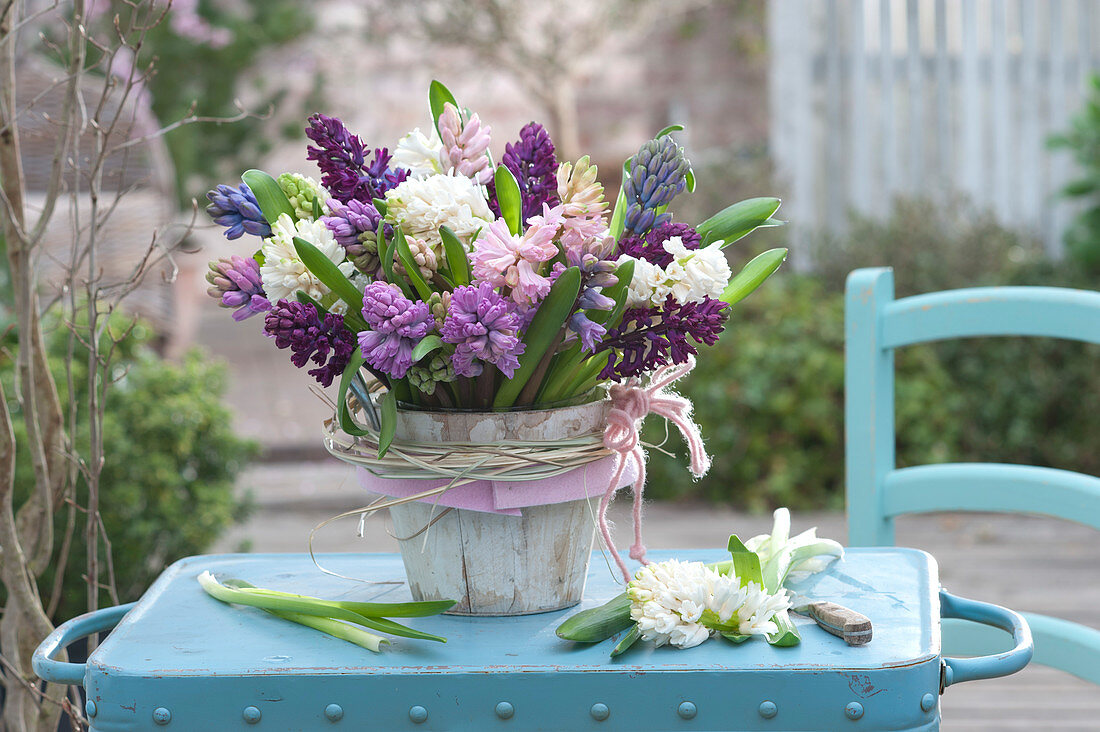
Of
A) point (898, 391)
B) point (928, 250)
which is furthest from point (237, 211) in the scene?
point (928, 250)

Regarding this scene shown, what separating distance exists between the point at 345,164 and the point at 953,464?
2.44ft

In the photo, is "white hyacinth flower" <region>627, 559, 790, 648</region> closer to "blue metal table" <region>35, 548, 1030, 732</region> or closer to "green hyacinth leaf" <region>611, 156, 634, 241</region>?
"blue metal table" <region>35, 548, 1030, 732</region>

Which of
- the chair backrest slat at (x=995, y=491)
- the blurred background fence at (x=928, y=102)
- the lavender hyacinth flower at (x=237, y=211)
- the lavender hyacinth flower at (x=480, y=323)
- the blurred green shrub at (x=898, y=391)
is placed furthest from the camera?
the blurred background fence at (x=928, y=102)

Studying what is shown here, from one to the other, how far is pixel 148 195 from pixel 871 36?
267 centimetres

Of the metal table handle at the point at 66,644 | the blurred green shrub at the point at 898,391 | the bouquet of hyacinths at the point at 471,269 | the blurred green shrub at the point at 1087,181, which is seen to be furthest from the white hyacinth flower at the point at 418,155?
the blurred green shrub at the point at 1087,181

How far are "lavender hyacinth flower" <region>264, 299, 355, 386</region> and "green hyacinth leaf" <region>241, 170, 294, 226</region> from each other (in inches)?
3.0

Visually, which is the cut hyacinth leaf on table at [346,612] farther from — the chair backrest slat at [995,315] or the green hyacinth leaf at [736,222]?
the chair backrest slat at [995,315]

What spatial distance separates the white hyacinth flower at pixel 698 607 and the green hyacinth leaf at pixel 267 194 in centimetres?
37

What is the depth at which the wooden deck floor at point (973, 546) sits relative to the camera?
2.12 meters

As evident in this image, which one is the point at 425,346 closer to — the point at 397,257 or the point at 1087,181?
the point at 397,257

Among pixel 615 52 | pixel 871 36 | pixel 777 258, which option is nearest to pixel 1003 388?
pixel 871 36

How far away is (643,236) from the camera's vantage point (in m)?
0.84

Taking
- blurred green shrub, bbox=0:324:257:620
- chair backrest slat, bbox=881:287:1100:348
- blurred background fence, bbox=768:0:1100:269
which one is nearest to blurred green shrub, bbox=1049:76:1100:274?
blurred background fence, bbox=768:0:1100:269

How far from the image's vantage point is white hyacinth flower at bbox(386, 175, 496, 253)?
80cm
